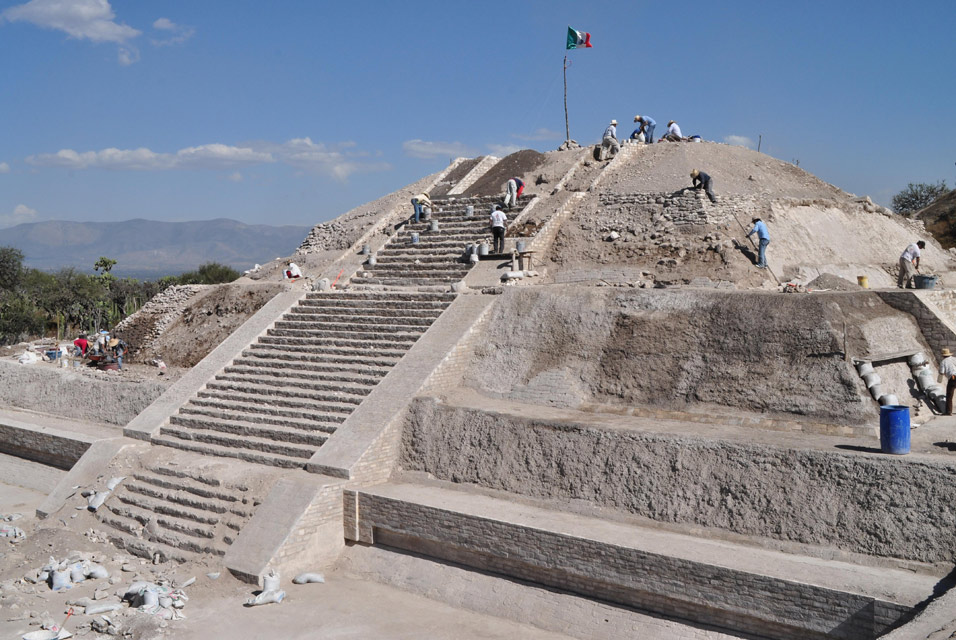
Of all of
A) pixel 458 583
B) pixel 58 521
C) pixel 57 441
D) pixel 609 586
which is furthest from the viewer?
pixel 57 441

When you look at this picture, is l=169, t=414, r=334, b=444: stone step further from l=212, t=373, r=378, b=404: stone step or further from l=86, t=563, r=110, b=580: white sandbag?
l=86, t=563, r=110, b=580: white sandbag

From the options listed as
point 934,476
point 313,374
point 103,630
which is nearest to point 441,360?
point 313,374

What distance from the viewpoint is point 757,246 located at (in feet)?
45.1

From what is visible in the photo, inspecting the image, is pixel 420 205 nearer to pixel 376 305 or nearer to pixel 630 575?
pixel 376 305

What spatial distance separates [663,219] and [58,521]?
10678mm

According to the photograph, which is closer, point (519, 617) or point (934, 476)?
point (934, 476)

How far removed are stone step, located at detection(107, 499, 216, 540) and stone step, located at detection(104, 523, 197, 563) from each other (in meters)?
0.24

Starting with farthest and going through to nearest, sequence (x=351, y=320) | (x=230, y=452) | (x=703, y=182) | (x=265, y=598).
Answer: (x=703, y=182) < (x=351, y=320) < (x=230, y=452) < (x=265, y=598)

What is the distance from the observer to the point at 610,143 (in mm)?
18281

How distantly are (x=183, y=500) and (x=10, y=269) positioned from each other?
1240 inches

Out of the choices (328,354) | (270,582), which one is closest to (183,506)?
(270,582)

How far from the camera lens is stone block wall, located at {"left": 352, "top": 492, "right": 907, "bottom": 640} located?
6.62 m

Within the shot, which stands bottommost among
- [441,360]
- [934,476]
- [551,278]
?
[934,476]

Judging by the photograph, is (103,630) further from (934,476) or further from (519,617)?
(934,476)
